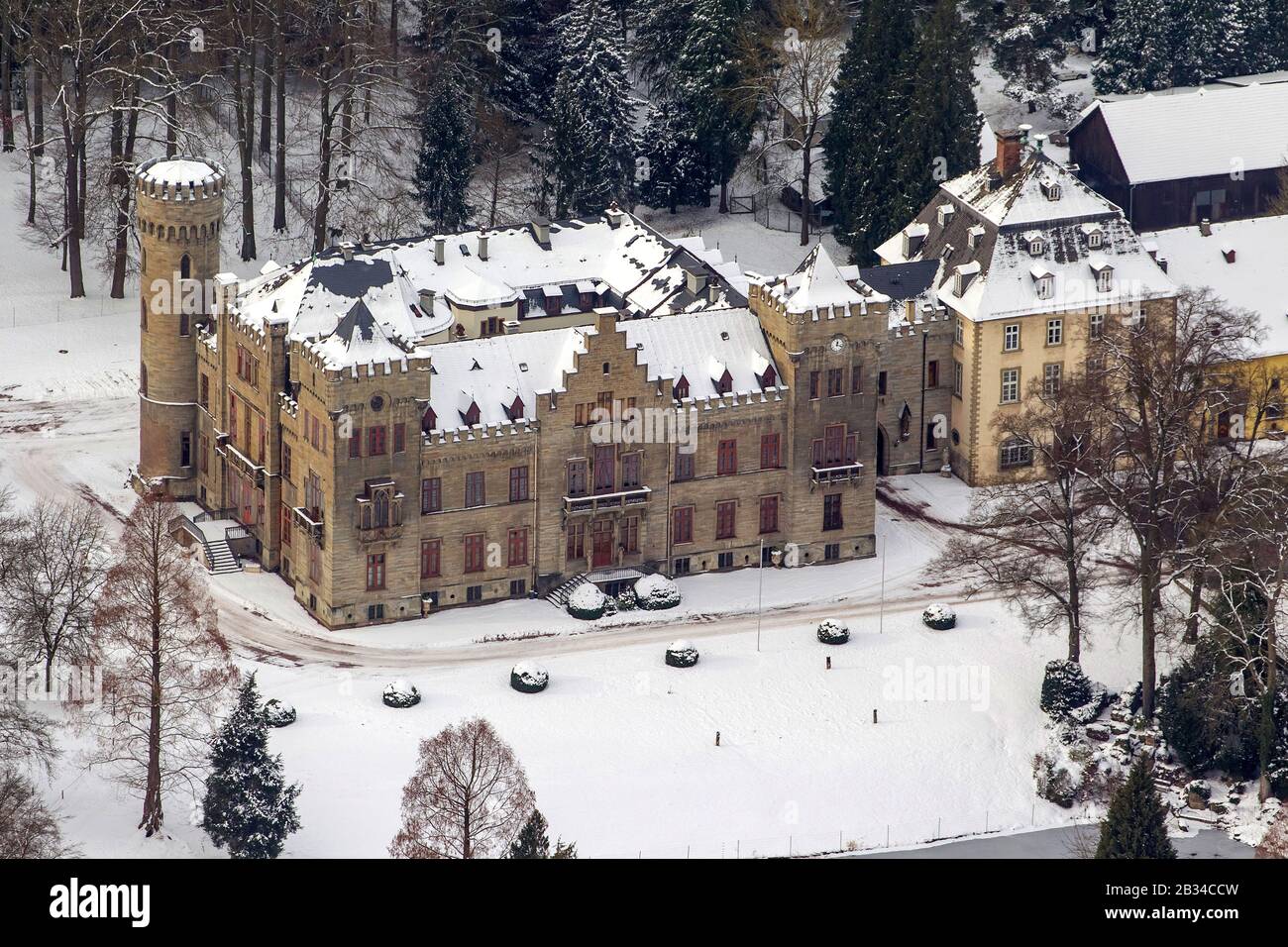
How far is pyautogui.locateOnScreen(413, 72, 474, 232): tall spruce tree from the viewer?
561ft

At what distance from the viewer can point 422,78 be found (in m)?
178

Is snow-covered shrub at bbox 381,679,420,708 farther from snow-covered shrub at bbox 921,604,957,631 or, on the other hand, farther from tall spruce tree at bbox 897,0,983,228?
tall spruce tree at bbox 897,0,983,228

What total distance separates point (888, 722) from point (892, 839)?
26.0 ft

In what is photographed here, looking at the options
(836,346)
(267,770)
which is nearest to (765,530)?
(836,346)

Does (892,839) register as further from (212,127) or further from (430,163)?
(212,127)

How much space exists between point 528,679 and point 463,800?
628 inches

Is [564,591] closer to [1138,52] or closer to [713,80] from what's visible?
[713,80]

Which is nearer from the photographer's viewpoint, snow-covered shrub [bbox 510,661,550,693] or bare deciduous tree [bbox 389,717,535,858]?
bare deciduous tree [bbox 389,717,535,858]

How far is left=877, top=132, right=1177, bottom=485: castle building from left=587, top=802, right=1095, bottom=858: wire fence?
1123 inches

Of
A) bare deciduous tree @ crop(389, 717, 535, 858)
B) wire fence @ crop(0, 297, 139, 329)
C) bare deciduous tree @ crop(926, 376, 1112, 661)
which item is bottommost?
bare deciduous tree @ crop(389, 717, 535, 858)

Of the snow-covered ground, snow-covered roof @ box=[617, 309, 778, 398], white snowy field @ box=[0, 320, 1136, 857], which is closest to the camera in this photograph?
white snowy field @ box=[0, 320, 1136, 857]

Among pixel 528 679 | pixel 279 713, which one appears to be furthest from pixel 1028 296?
pixel 279 713

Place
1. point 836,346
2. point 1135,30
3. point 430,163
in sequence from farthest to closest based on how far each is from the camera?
point 1135,30 → point 430,163 → point 836,346

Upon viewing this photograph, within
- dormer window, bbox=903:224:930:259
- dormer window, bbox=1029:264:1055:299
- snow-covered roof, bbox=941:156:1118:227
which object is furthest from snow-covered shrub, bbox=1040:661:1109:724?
dormer window, bbox=903:224:930:259
